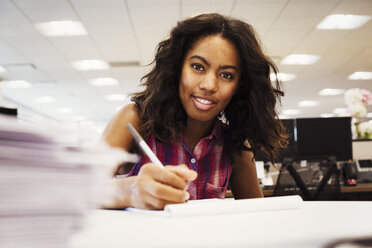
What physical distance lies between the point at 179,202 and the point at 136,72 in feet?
19.7

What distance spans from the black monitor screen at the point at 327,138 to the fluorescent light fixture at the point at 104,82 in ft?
16.1

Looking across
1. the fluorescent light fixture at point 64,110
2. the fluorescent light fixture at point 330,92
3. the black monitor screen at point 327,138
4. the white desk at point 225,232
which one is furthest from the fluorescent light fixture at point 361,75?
the fluorescent light fixture at point 64,110

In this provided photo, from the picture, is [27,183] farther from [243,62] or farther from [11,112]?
[243,62]

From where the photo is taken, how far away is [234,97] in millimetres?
1340

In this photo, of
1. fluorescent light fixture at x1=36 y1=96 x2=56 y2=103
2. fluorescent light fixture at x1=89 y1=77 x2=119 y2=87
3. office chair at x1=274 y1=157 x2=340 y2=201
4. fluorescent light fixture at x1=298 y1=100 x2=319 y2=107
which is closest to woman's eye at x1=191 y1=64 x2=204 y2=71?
office chair at x1=274 y1=157 x2=340 y2=201

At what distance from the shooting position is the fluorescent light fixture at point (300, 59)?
18.5 feet

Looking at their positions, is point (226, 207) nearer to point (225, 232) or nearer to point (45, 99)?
point (225, 232)

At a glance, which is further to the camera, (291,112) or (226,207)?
(291,112)

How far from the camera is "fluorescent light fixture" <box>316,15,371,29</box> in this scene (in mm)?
4152

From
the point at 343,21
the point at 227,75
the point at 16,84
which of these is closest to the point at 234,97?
the point at 227,75

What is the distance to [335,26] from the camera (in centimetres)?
440

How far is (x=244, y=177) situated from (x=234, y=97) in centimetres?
31

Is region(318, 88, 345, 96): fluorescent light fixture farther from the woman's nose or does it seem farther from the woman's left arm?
the woman's nose

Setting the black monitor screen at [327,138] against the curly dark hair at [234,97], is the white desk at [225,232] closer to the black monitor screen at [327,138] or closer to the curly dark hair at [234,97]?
the curly dark hair at [234,97]
